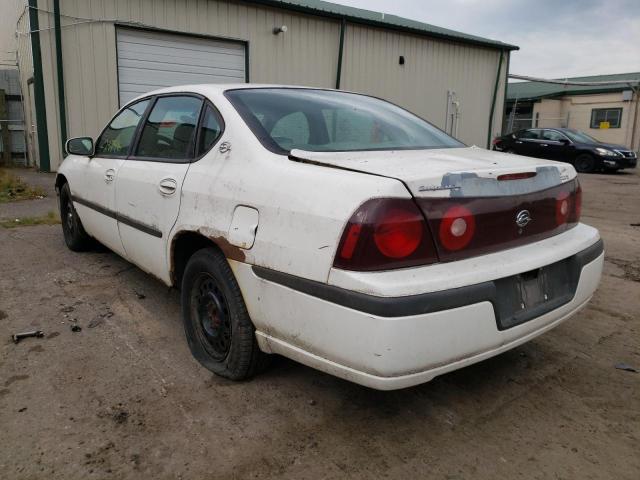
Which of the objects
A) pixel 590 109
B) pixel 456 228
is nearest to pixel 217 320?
pixel 456 228

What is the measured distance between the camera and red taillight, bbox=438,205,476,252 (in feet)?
6.54

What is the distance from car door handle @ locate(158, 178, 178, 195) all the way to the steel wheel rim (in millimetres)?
509

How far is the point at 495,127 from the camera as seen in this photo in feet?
58.1

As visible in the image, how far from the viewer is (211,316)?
8.96ft

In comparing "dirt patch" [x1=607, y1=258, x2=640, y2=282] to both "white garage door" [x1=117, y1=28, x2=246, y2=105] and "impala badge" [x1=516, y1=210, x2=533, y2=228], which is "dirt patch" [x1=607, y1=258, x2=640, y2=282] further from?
"white garage door" [x1=117, y1=28, x2=246, y2=105]

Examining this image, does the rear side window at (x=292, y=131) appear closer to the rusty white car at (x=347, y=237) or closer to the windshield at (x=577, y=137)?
the rusty white car at (x=347, y=237)

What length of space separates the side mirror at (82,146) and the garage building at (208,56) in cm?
647

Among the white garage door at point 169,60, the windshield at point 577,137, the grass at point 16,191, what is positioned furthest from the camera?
the windshield at point 577,137

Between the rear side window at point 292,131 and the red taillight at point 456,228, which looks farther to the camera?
the rear side window at point 292,131

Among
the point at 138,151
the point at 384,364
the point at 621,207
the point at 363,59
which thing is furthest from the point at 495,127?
the point at 384,364

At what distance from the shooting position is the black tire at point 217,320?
2.43 meters

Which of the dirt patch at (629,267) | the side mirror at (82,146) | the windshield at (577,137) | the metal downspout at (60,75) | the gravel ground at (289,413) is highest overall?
the metal downspout at (60,75)

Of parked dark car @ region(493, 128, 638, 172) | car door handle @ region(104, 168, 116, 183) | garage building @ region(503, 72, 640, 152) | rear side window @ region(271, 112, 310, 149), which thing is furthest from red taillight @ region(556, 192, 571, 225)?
garage building @ region(503, 72, 640, 152)

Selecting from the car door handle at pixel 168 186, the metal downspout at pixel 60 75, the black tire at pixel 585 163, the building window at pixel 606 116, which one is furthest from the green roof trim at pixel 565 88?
the car door handle at pixel 168 186
